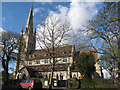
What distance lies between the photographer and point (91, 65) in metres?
27.9

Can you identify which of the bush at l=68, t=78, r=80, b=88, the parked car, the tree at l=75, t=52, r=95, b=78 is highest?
the tree at l=75, t=52, r=95, b=78

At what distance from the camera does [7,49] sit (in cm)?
2686

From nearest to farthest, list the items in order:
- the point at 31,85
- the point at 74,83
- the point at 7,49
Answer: the point at 31,85
the point at 74,83
the point at 7,49

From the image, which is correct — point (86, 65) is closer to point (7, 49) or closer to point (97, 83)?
point (97, 83)

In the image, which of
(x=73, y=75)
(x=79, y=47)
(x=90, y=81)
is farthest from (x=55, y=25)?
(x=73, y=75)

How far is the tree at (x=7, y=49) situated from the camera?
26077 mm

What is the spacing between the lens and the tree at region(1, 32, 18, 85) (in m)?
26.1

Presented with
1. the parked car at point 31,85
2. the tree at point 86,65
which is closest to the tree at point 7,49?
the parked car at point 31,85

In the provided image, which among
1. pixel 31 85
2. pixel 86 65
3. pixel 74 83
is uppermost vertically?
pixel 86 65

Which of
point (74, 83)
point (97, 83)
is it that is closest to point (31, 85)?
point (74, 83)

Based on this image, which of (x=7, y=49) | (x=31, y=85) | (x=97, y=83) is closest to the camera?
(x=31, y=85)

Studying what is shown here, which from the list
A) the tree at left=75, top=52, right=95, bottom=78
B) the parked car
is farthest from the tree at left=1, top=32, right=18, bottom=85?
A: the tree at left=75, top=52, right=95, bottom=78

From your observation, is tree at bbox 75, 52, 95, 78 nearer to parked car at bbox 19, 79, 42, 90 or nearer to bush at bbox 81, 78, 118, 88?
bush at bbox 81, 78, 118, 88

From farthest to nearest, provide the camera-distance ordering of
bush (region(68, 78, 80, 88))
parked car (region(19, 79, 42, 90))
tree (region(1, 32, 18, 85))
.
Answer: tree (region(1, 32, 18, 85)), bush (region(68, 78, 80, 88)), parked car (region(19, 79, 42, 90))
